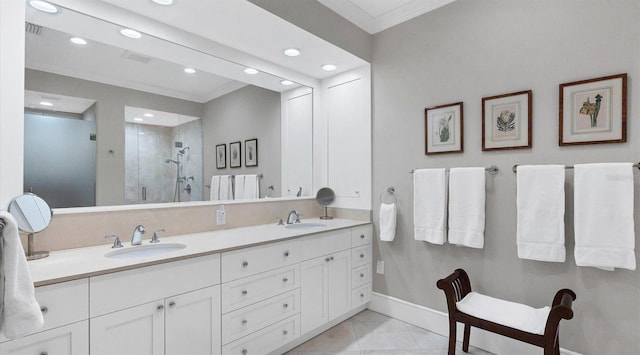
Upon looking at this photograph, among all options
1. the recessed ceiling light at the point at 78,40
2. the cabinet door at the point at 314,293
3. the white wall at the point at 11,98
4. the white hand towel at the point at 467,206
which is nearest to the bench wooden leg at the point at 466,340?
the white hand towel at the point at 467,206

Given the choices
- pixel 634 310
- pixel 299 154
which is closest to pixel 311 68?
pixel 299 154

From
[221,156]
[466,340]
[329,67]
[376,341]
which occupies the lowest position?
[376,341]

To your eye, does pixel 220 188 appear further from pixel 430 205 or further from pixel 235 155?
pixel 430 205

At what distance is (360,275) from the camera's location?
2.82m

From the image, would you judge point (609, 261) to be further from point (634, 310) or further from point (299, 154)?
point (299, 154)

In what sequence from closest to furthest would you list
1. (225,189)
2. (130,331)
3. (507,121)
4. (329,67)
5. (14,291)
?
(14,291) < (130,331) < (507,121) < (225,189) < (329,67)

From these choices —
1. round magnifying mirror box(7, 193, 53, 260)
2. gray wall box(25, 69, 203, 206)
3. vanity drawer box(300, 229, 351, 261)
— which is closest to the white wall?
round magnifying mirror box(7, 193, 53, 260)

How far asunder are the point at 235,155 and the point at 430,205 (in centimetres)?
168

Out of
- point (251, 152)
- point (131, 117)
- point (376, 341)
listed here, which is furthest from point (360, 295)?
point (131, 117)

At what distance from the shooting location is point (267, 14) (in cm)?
209

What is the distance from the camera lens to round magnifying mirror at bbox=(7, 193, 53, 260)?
1.47 meters

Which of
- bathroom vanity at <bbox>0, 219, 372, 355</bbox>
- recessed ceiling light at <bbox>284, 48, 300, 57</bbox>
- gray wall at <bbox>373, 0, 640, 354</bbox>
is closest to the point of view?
bathroom vanity at <bbox>0, 219, 372, 355</bbox>

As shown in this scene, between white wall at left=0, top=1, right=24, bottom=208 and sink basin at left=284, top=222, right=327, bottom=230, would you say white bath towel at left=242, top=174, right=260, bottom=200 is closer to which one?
sink basin at left=284, top=222, right=327, bottom=230

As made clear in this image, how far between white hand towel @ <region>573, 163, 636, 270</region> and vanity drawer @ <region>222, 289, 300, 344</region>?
179 centimetres
